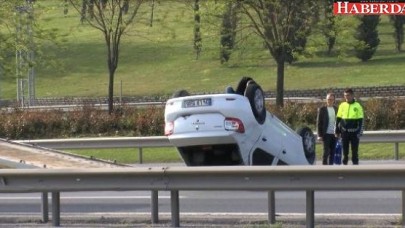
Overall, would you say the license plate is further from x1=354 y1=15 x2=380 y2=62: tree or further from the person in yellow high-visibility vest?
x1=354 y1=15 x2=380 y2=62: tree

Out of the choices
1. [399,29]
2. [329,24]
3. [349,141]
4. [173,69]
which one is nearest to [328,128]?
[349,141]

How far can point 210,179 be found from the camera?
9.63 metres

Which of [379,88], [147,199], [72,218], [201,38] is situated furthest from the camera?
[379,88]

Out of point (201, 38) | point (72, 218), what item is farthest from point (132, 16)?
point (72, 218)

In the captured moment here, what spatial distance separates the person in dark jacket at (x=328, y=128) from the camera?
18.6 metres

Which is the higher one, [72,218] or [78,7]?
[78,7]

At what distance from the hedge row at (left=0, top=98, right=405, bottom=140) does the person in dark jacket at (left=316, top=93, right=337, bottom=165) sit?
10.1 meters

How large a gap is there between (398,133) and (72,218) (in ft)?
39.0

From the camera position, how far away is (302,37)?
3375 centimetres

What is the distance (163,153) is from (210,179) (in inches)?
588

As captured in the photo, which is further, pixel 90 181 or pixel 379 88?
pixel 379 88

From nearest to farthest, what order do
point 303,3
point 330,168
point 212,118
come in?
point 330,168 → point 212,118 → point 303,3

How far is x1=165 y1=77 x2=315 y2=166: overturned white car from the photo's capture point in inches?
522

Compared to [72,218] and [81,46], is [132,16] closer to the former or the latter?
[72,218]
